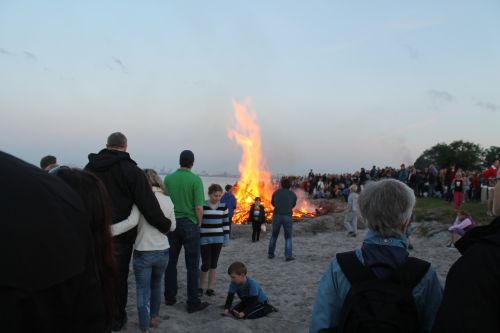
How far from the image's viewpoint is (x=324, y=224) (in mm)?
16750

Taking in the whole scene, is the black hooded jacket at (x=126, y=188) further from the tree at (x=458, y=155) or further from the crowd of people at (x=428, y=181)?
the tree at (x=458, y=155)

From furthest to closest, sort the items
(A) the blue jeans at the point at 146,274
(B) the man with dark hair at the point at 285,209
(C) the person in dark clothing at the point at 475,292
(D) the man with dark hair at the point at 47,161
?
1. (B) the man with dark hair at the point at 285,209
2. (D) the man with dark hair at the point at 47,161
3. (A) the blue jeans at the point at 146,274
4. (C) the person in dark clothing at the point at 475,292

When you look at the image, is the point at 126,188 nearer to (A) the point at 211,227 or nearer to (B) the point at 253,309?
(A) the point at 211,227

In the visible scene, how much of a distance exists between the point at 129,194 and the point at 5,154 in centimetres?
330

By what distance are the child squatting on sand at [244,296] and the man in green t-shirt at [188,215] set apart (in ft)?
1.68

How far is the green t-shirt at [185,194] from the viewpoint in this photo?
5793mm

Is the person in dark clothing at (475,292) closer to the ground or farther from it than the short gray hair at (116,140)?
closer to the ground

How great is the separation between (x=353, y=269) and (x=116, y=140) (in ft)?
11.4

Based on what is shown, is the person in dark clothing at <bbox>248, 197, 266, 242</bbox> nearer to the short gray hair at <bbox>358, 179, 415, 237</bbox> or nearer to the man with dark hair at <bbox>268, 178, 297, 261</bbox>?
the man with dark hair at <bbox>268, 178, 297, 261</bbox>

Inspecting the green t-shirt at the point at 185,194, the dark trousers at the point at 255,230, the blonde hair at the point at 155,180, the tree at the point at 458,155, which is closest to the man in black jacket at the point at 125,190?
the blonde hair at the point at 155,180

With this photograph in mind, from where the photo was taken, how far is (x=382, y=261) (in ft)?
7.34

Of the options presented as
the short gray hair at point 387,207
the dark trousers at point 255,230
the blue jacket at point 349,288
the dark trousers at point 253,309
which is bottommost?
the dark trousers at point 255,230

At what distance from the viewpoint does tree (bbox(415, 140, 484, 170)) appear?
53.5 m

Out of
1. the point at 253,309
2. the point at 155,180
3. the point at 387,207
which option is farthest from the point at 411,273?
the point at 253,309
